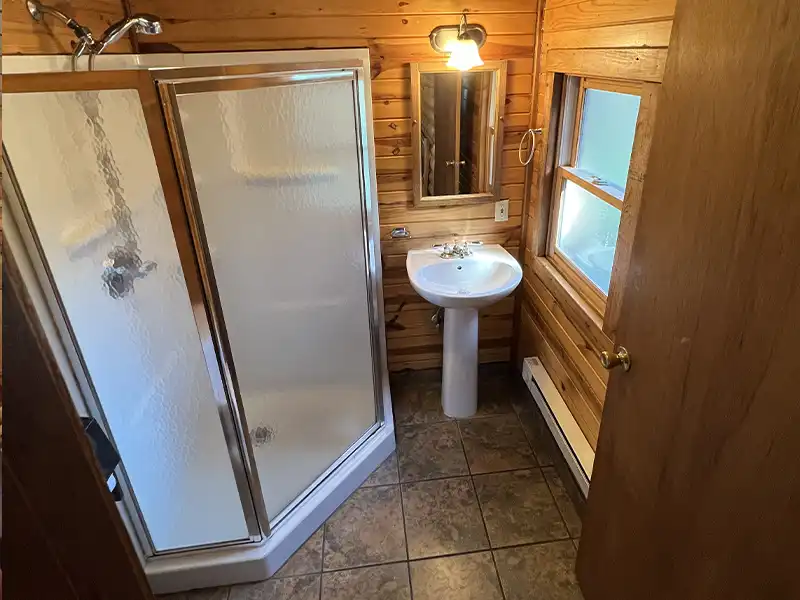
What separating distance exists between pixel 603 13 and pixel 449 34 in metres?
0.63

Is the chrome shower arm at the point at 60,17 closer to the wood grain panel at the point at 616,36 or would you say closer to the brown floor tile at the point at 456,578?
the wood grain panel at the point at 616,36

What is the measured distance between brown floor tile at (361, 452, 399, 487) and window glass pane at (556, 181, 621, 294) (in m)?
1.13

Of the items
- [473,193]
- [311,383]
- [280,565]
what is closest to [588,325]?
[473,193]

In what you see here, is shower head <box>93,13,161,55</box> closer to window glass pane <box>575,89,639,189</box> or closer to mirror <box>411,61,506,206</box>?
mirror <box>411,61,506,206</box>

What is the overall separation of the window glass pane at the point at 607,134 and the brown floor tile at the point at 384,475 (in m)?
1.44

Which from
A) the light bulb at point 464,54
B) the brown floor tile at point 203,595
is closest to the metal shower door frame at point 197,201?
the brown floor tile at point 203,595

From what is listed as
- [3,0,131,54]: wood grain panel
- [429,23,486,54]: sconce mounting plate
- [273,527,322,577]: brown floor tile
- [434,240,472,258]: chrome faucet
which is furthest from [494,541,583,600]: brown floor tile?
[3,0,131,54]: wood grain panel

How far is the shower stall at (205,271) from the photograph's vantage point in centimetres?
129

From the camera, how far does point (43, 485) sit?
1.69 ft

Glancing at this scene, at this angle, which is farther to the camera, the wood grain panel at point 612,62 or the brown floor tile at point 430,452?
the brown floor tile at point 430,452

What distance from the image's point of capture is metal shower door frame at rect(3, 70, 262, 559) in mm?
1113

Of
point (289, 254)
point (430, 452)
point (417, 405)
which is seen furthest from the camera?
point (417, 405)

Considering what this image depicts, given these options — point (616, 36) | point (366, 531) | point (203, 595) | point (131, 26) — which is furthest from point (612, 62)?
point (203, 595)

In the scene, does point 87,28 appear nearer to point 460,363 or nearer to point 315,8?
point 315,8
